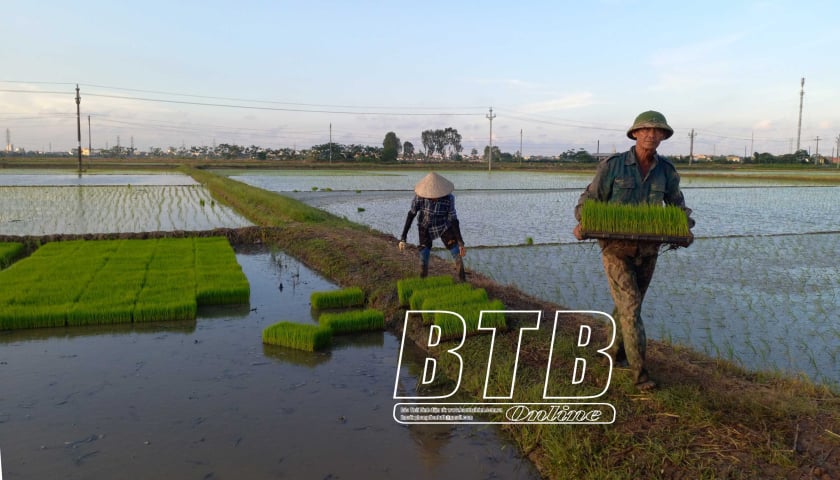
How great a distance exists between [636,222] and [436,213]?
8.88ft

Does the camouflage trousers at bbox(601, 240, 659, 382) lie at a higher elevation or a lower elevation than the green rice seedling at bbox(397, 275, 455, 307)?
higher

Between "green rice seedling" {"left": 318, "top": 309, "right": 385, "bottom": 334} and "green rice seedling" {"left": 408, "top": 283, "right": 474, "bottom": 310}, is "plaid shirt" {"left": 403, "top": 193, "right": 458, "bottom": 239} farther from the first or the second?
"green rice seedling" {"left": 318, "top": 309, "right": 385, "bottom": 334}

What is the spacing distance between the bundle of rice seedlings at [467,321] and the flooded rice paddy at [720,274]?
97cm

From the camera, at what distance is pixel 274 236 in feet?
36.8

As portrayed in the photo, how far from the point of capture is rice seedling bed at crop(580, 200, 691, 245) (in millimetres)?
3258

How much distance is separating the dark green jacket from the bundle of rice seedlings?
57.9 inches

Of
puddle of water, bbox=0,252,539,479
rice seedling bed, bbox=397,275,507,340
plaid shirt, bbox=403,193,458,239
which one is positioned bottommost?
puddle of water, bbox=0,252,539,479

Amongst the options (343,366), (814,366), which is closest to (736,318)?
(814,366)

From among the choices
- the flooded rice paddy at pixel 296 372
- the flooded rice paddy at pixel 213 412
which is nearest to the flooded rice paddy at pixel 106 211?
the flooded rice paddy at pixel 296 372

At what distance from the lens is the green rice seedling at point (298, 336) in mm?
4957

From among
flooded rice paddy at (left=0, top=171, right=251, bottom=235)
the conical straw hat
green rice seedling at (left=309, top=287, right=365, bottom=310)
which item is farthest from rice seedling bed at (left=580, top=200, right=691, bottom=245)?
flooded rice paddy at (left=0, top=171, right=251, bottom=235)

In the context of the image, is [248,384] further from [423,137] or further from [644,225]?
[423,137]

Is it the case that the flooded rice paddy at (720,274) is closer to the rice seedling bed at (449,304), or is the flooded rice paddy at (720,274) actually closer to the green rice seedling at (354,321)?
the rice seedling bed at (449,304)

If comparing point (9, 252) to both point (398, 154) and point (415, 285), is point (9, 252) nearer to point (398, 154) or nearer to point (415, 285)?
point (415, 285)
